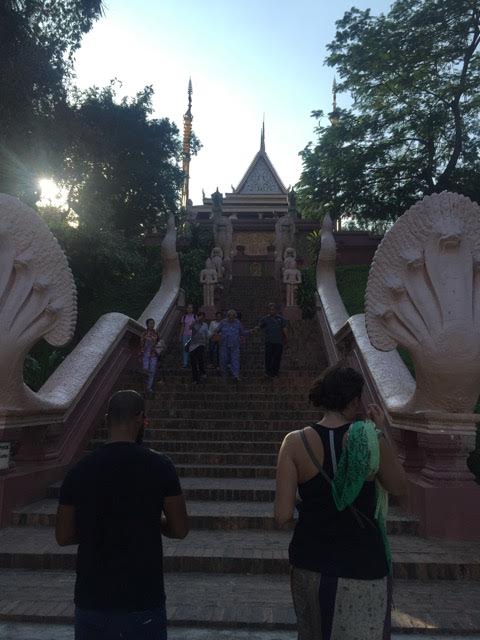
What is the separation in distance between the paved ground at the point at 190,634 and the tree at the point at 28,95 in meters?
10.1

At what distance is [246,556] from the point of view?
4.85 meters

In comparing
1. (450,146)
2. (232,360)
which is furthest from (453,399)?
(450,146)

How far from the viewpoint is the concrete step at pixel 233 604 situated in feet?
12.5

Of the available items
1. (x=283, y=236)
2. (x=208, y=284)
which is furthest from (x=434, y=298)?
(x=283, y=236)

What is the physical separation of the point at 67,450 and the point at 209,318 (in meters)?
8.61

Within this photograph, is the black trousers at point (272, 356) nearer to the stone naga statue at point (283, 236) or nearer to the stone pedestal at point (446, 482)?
the stone pedestal at point (446, 482)

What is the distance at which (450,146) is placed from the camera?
2280 cm

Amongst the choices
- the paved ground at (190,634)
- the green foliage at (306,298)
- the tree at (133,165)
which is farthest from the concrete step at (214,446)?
the tree at (133,165)

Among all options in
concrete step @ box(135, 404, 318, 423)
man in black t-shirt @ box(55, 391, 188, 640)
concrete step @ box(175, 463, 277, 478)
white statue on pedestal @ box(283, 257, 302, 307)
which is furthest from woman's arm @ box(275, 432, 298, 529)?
white statue on pedestal @ box(283, 257, 302, 307)

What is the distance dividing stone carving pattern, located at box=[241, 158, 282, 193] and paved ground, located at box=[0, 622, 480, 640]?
4374 cm

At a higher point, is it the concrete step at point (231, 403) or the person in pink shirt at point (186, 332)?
the person in pink shirt at point (186, 332)

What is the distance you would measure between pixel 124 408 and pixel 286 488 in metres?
0.64

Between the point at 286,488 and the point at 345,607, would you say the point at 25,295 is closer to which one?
the point at 286,488

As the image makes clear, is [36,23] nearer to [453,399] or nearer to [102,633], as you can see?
[453,399]
